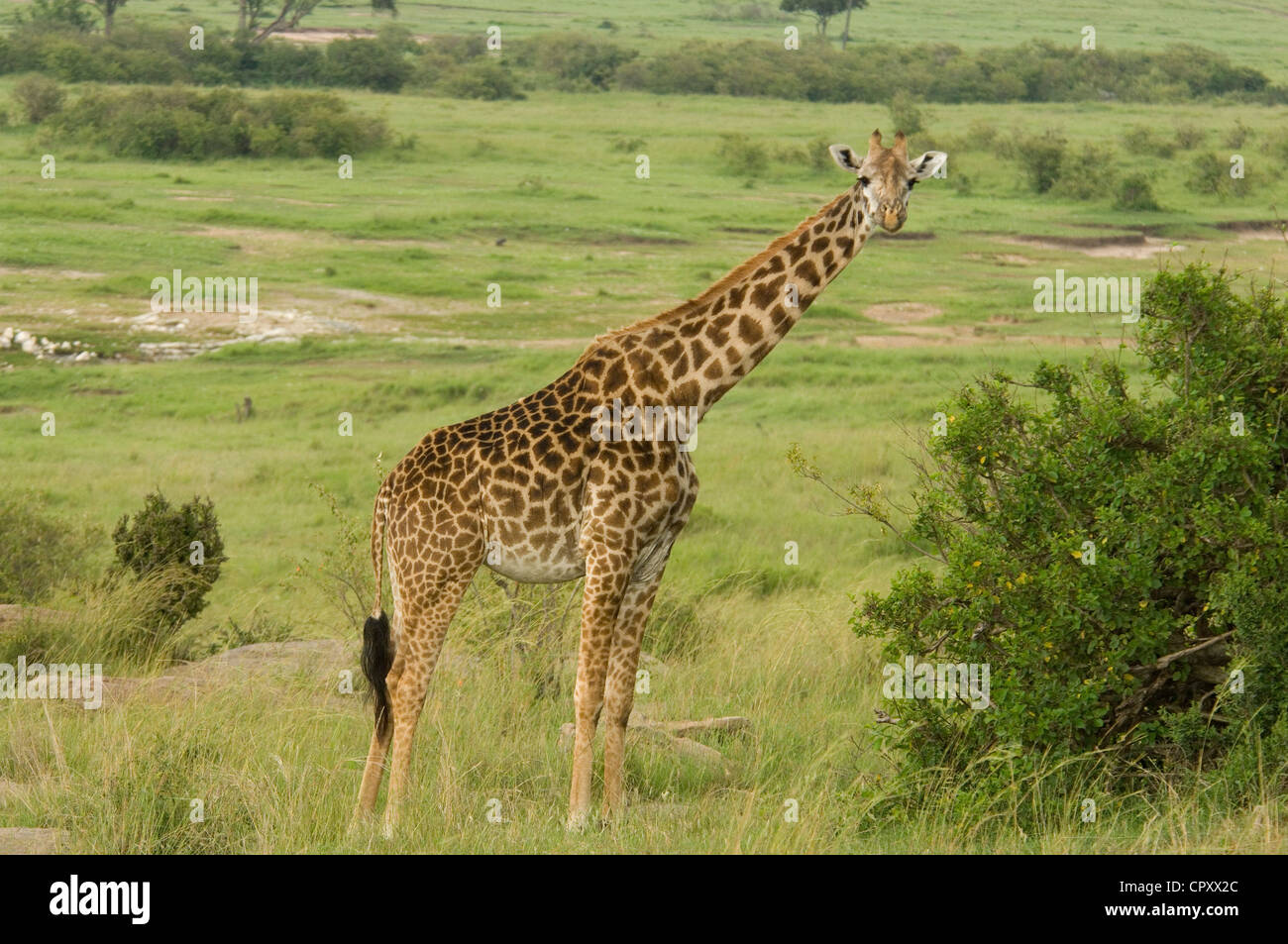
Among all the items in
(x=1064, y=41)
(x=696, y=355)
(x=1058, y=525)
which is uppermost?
(x=1064, y=41)

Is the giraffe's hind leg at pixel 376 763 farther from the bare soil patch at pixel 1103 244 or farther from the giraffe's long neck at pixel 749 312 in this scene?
the bare soil patch at pixel 1103 244

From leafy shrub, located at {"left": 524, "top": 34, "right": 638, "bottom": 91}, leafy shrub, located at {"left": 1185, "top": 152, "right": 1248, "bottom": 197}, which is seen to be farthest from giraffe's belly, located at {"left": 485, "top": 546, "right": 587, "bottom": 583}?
leafy shrub, located at {"left": 524, "top": 34, "right": 638, "bottom": 91}

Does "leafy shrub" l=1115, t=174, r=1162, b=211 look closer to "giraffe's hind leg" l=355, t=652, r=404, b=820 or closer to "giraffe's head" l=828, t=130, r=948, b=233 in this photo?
"giraffe's head" l=828, t=130, r=948, b=233

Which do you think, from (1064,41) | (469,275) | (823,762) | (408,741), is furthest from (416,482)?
(1064,41)

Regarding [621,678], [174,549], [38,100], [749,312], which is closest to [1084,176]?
[38,100]

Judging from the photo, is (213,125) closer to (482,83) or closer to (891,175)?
(482,83)

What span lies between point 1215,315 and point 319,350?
22.3 metres

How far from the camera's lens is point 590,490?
7.35m

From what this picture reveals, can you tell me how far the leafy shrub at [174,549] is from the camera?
12.2 meters

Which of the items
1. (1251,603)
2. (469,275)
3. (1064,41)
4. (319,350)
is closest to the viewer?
(1251,603)

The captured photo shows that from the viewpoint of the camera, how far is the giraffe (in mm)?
7359

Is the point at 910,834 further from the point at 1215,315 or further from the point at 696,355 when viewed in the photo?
the point at 1215,315

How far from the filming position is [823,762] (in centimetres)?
855

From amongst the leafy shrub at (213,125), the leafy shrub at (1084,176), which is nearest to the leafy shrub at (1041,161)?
the leafy shrub at (1084,176)
